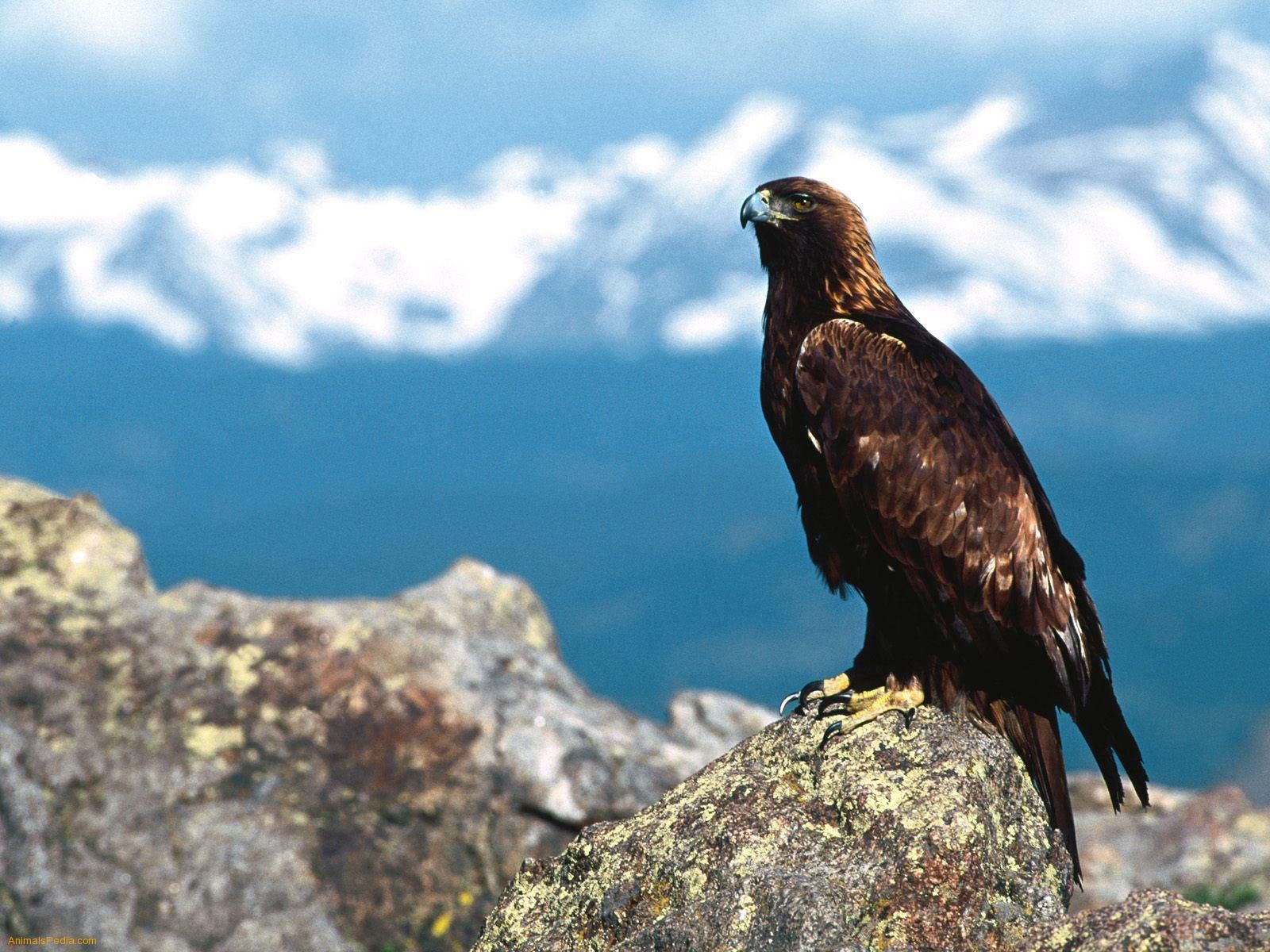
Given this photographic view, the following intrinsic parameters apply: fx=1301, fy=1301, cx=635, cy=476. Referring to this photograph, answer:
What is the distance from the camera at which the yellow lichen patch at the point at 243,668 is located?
32.3 feet

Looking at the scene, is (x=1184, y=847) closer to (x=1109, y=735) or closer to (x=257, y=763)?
(x=1109, y=735)

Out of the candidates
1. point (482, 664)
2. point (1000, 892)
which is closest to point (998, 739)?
point (1000, 892)

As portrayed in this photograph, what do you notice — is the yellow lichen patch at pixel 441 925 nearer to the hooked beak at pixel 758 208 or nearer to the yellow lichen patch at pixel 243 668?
the yellow lichen patch at pixel 243 668

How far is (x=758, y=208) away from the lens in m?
7.27

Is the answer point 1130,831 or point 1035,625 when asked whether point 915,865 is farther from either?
point 1130,831

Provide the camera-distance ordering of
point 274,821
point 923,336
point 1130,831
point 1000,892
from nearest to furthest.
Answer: point 1000,892 → point 923,336 → point 274,821 → point 1130,831

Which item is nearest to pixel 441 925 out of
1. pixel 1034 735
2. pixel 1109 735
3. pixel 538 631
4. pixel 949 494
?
pixel 538 631

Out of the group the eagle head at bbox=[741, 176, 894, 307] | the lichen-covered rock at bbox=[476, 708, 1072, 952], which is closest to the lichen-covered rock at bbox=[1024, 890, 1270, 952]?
the lichen-covered rock at bbox=[476, 708, 1072, 952]

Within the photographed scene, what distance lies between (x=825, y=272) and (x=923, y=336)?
2.51ft

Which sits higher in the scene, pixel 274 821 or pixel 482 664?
pixel 482 664

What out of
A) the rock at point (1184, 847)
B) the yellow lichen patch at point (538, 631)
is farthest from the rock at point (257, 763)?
the rock at point (1184, 847)

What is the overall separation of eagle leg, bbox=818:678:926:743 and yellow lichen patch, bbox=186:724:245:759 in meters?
5.36

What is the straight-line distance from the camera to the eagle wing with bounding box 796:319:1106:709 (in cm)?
609

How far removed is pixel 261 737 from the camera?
31.5 feet
